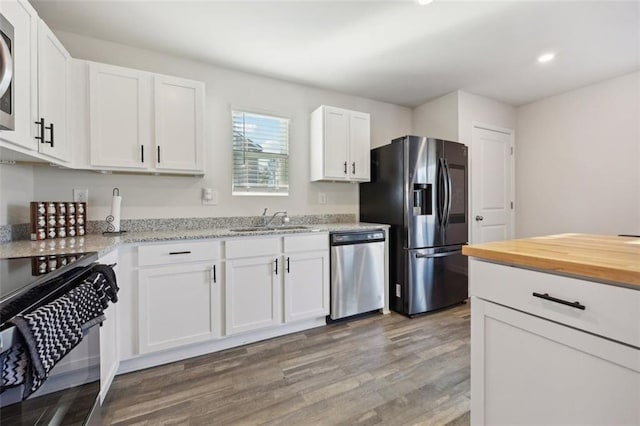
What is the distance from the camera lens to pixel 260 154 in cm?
285

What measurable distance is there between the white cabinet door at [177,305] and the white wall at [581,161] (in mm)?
4086

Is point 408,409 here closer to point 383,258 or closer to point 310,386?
point 310,386

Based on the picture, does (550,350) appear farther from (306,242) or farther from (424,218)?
(424,218)

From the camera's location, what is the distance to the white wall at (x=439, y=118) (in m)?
3.30

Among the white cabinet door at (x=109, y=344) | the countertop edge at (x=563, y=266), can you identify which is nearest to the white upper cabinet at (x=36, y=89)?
the white cabinet door at (x=109, y=344)

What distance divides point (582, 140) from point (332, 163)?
304cm

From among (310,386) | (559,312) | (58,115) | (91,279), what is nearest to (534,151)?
(559,312)

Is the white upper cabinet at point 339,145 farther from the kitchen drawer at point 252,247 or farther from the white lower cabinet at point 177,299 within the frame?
the white lower cabinet at point 177,299

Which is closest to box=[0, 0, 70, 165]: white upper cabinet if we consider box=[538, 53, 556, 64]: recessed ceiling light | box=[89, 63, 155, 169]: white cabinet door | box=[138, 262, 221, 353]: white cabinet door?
box=[89, 63, 155, 169]: white cabinet door

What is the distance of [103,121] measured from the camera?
197 cm

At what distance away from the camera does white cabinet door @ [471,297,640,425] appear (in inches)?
28.3

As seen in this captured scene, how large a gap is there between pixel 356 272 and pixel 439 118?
2.37m

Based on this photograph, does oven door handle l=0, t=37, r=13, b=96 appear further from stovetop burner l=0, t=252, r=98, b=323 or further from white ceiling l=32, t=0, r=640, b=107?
white ceiling l=32, t=0, r=640, b=107

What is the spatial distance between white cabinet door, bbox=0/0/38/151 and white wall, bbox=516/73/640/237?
4.96m
